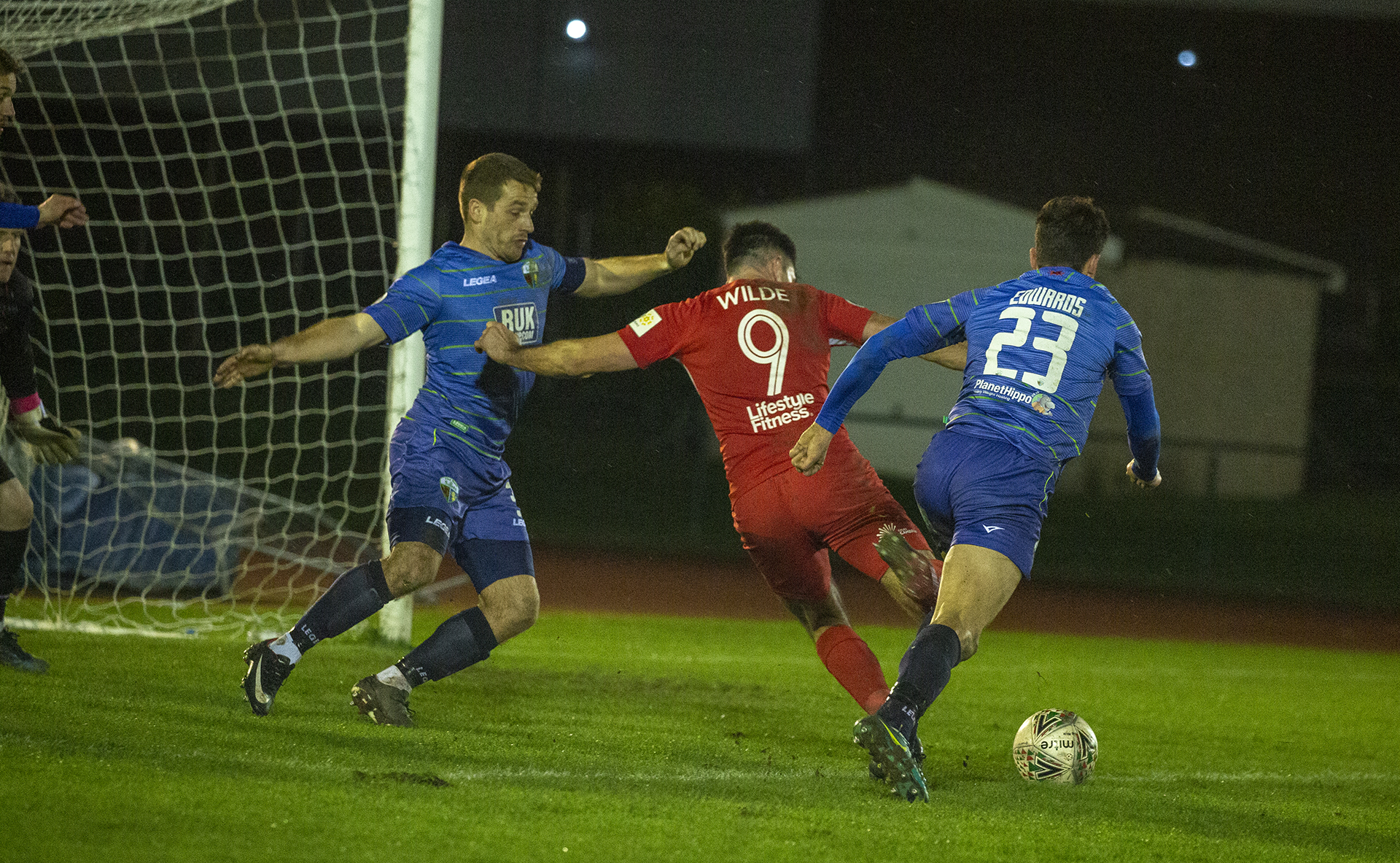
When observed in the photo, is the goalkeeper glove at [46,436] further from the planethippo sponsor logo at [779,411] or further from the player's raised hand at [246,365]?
the planethippo sponsor logo at [779,411]

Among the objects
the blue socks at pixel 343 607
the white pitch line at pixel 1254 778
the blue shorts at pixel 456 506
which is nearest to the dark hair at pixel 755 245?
the blue shorts at pixel 456 506

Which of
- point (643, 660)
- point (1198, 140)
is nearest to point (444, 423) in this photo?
point (643, 660)

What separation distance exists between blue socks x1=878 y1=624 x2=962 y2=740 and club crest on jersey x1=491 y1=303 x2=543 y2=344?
202cm

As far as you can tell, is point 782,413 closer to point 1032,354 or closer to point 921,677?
point 1032,354

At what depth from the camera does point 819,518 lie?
4.84m

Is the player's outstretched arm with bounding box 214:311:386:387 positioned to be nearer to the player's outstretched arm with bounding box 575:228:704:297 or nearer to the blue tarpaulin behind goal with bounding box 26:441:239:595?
the player's outstretched arm with bounding box 575:228:704:297

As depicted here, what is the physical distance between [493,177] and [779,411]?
1460mm

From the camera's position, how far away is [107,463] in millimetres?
9250

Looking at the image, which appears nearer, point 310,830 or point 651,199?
point 310,830

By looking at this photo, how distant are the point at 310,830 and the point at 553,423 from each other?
19639 millimetres

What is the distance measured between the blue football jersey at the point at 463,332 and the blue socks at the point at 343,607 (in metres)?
0.61

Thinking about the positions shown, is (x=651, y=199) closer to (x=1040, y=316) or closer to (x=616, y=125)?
(x=616, y=125)

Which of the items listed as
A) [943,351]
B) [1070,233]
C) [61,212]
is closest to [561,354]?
[943,351]

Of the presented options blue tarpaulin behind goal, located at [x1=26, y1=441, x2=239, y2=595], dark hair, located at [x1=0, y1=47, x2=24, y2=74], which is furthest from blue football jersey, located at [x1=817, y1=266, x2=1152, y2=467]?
blue tarpaulin behind goal, located at [x1=26, y1=441, x2=239, y2=595]
